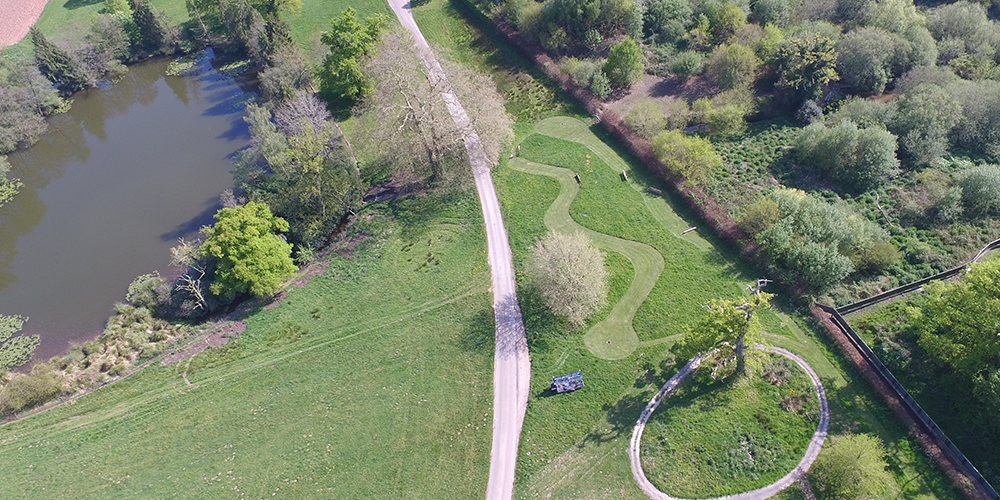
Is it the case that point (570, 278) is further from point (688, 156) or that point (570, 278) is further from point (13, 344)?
point (13, 344)

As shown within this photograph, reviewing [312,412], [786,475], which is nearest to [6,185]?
[312,412]

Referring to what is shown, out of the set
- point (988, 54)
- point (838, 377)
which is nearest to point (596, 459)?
point (838, 377)

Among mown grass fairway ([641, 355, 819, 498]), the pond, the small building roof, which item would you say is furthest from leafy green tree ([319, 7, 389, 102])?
mown grass fairway ([641, 355, 819, 498])

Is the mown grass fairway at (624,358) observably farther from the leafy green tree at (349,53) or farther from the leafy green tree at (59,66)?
the leafy green tree at (59,66)

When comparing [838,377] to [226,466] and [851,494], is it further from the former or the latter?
[226,466]

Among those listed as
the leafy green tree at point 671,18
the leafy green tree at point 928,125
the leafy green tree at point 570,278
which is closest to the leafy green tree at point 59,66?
the leafy green tree at point 570,278

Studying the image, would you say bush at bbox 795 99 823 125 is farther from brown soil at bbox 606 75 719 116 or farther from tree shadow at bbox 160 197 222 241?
tree shadow at bbox 160 197 222 241
